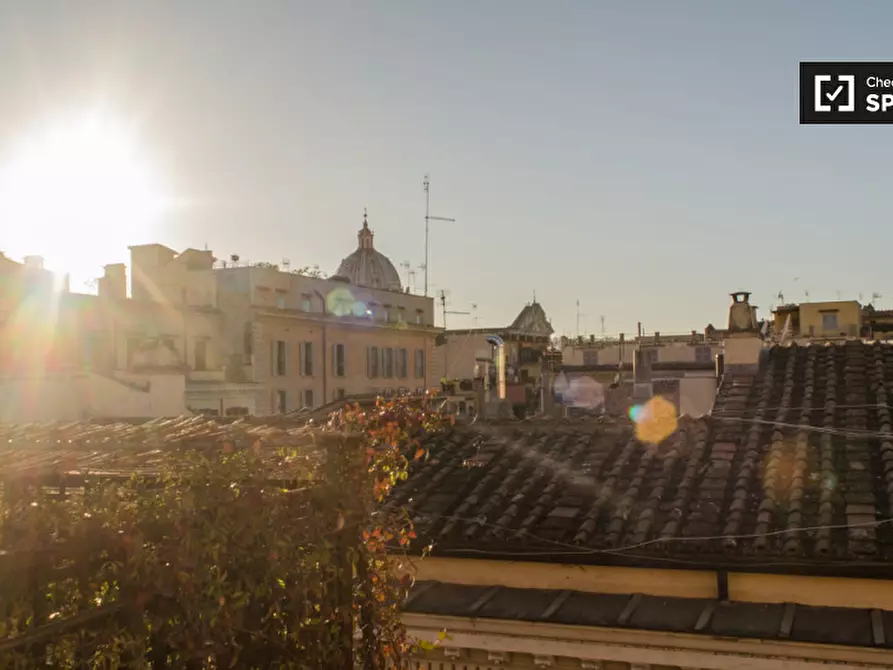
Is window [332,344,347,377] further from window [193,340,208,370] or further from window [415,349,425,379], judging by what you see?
window [193,340,208,370]

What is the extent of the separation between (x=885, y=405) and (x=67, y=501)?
949 centimetres

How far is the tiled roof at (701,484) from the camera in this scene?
828 cm

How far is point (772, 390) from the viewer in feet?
40.4

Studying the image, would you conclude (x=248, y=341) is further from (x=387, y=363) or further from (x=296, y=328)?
(x=387, y=363)

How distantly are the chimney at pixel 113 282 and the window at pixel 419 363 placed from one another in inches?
856

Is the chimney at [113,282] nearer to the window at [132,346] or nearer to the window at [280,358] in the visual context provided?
the window at [132,346]

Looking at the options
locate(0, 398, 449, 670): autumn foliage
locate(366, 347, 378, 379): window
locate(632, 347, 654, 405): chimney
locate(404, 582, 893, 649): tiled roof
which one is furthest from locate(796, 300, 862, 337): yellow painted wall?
locate(0, 398, 449, 670): autumn foliage

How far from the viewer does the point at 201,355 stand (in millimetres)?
42656

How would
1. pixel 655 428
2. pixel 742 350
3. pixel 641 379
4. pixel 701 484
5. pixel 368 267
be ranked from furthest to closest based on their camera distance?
pixel 368 267
pixel 641 379
pixel 742 350
pixel 655 428
pixel 701 484

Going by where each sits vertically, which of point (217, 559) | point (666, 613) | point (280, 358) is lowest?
point (666, 613)

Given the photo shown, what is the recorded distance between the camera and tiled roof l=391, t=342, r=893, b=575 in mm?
8281

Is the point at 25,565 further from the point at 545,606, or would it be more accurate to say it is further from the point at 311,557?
the point at 545,606

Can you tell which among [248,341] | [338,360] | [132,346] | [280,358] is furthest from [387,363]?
[132,346]

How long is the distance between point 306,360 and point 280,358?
221 cm
